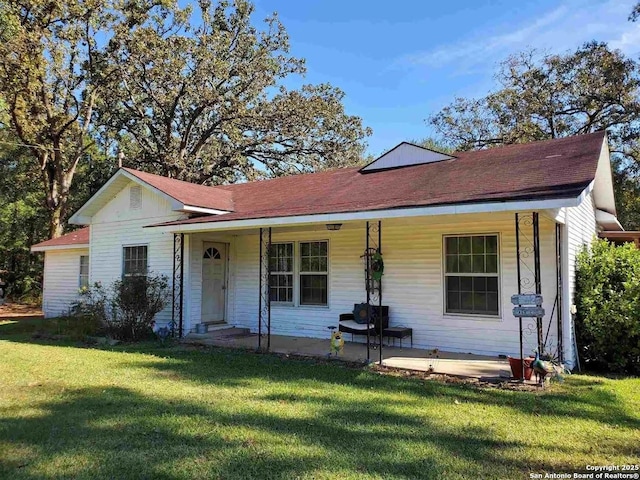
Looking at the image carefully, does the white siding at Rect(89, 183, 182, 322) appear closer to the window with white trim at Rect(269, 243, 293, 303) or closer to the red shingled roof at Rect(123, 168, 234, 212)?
the red shingled roof at Rect(123, 168, 234, 212)

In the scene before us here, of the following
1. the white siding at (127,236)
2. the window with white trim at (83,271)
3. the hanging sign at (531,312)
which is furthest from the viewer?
the window with white trim at (83,271)

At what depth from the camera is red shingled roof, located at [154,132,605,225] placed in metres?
6.96

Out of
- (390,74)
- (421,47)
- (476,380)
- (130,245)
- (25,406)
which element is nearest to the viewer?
(25,406)

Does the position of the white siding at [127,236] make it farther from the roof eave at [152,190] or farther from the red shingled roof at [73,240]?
the red shingled roof at [73,240]

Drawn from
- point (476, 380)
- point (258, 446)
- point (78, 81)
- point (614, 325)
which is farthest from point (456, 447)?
point (78, 81)

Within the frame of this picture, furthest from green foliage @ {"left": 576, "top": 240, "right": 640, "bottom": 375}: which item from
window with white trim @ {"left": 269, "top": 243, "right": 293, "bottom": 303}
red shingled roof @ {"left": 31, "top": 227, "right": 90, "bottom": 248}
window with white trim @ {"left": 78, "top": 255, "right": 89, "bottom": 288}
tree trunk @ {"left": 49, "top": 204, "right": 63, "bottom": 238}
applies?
tree trunk @ {"left": 49, "top": 204, "right": 63, "bottom": 238}

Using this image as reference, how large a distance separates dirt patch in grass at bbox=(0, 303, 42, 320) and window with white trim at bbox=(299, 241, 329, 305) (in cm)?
1336

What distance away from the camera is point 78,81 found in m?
21.4

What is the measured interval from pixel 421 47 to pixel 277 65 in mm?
8412

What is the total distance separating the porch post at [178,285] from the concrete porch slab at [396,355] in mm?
625

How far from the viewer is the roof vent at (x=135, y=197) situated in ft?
40.5

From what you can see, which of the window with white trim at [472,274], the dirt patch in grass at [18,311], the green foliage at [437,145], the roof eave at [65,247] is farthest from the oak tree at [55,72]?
the window with white trim at [472,274]

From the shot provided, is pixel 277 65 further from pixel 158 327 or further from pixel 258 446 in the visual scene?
pixel 258 446

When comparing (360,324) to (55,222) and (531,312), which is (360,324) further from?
(55,222)
